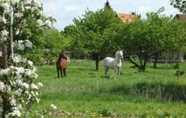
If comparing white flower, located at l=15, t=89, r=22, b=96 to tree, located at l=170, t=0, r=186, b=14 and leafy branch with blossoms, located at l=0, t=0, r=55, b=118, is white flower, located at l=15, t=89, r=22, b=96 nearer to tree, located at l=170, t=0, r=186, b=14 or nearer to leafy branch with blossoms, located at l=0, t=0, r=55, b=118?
leafy branch with blossoms, located at l=0, t=0, r=55, b=118

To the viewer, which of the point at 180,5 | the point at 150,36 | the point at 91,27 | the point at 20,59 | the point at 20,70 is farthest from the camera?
the point at 91,27

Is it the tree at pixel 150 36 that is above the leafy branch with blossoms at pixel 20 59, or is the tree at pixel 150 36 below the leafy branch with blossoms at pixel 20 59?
above

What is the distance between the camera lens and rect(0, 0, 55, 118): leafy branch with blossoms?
651 cm

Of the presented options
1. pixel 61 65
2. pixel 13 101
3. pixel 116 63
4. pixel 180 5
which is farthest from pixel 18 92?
pixel 116 63

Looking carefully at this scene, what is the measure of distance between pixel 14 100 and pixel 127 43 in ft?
142

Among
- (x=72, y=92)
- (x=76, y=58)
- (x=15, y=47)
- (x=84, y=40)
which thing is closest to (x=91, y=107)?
(x=72, y=92)

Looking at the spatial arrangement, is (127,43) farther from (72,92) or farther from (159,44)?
(72,92)

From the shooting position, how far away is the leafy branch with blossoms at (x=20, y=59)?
6.51 metres

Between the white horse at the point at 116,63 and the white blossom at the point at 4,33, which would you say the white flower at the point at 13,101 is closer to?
the white blossom at the point at 4,33

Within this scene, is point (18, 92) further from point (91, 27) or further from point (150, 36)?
point (91, 27)

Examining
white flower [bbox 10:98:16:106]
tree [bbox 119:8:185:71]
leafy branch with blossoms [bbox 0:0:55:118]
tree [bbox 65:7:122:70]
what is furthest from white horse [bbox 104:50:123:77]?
white flower [bbox 10:98:16:106]

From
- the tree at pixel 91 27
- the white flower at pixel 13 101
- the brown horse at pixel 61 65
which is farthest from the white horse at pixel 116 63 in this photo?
the white flower at pixel 13 101

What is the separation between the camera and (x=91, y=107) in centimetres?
1487

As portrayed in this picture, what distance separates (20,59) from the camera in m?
6.74
